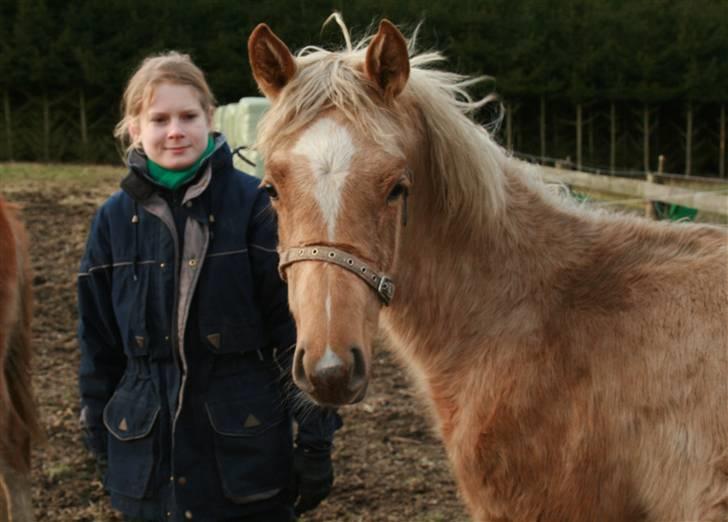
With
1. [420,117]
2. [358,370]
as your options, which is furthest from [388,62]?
[358,370]

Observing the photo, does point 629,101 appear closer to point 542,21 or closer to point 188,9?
point 542,21

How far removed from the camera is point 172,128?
268cm

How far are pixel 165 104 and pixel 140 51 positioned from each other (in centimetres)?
2186

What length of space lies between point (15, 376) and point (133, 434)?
6.08ft

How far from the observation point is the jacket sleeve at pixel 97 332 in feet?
9.36

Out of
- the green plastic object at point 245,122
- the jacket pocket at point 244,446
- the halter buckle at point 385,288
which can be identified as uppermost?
the green plastic object at point 245,122

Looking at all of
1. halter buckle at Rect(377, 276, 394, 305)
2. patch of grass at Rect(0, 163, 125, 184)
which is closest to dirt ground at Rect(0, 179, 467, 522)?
halter buckle at Rect(377, 276, 394, 305)

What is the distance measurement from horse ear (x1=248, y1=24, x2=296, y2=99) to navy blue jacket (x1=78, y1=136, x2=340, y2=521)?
0.47m

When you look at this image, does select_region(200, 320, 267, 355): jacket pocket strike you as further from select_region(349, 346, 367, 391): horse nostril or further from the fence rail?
the fence rail

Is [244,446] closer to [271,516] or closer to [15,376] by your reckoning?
[271,516]

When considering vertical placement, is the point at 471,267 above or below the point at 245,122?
below

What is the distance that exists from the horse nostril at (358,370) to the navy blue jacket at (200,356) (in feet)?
2.35

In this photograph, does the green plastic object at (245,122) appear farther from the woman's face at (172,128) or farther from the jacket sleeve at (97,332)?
the woman's face at (172,128)

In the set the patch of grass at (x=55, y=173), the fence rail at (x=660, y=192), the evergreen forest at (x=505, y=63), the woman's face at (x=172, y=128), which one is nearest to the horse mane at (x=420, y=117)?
the woman's face at (x=172, y=128)
